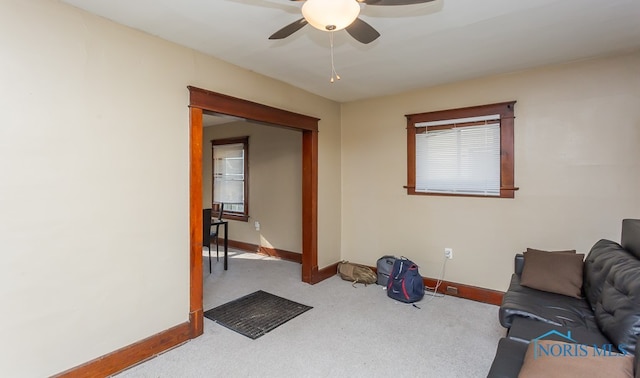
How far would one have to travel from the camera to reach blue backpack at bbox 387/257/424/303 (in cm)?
335

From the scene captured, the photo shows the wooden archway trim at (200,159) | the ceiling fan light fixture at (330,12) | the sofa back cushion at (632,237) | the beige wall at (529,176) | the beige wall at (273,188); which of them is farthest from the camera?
the beige wall at (273,188)

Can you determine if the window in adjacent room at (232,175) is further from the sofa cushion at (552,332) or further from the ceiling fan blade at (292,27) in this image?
the sofa cushion at (552,332)

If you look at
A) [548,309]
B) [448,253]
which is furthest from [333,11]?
[448,253]

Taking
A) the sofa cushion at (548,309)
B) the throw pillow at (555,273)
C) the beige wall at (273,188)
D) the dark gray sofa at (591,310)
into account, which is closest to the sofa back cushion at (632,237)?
the dark gray sofa at (591,310)

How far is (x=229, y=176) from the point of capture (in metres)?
5.92

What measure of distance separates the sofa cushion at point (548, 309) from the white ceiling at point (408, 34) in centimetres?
197

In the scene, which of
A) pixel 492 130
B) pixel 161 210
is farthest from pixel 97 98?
pixel 492 130

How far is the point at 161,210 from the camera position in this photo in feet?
7.99

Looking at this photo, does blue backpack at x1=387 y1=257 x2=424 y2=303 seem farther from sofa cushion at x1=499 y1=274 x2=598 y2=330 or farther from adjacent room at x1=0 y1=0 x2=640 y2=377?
sofa cushion at x1=499 y1=274 x2=598 y2=330

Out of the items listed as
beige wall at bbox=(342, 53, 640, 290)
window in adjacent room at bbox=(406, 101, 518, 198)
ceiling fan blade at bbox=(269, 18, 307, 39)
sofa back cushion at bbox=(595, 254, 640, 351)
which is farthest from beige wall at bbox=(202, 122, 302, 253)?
sofa back cushion at bbox=(595, 254, 640, 351)

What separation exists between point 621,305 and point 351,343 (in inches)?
68.1

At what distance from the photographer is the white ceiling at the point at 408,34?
1991 mm

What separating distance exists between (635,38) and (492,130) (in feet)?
4.00

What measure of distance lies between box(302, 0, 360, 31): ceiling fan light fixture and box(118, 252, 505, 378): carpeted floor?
7.03ft
